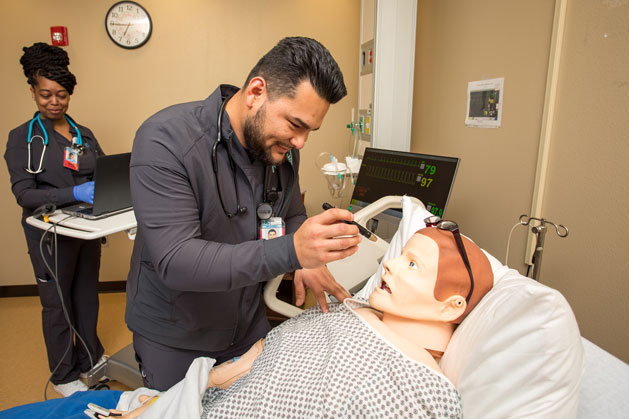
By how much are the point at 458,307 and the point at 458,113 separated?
1398 millimetres

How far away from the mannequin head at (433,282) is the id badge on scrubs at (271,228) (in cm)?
35

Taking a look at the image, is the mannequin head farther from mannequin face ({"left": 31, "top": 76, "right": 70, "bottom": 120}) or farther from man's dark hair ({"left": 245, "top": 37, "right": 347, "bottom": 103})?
mannequin face ({"left": 31, "top": 76, "right": 70, "bottom": 120})

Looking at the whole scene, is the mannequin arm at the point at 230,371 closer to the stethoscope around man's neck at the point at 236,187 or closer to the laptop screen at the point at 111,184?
the stethoscope around man's neck at the point at 236,187

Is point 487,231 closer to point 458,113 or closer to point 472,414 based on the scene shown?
point 458,113

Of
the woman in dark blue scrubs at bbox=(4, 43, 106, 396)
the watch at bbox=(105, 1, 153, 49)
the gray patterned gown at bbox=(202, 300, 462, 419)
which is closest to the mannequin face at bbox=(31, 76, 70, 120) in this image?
the woman in dark blue scrubs at bbox=(4, 43, 106, 396)

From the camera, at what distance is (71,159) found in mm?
2131

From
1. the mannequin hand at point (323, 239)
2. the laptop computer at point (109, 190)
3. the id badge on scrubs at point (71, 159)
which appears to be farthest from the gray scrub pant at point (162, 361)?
the id badge on scrubs at point (71, 159)

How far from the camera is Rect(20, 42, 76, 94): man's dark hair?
2.00 meters

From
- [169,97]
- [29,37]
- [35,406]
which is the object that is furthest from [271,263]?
[29,37]

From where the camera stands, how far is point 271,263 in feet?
2.87

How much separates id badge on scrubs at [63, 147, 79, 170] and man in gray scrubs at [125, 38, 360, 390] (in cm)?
124

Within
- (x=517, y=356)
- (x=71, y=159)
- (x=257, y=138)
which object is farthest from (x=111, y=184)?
(x=517, y=356)

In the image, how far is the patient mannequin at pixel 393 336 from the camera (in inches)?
34.1

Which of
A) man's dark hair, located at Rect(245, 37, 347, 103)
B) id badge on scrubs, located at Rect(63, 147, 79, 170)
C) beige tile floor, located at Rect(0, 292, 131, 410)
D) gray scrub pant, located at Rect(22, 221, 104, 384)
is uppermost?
man's dark hair, located at Rect(245, 37, 347, 103)
